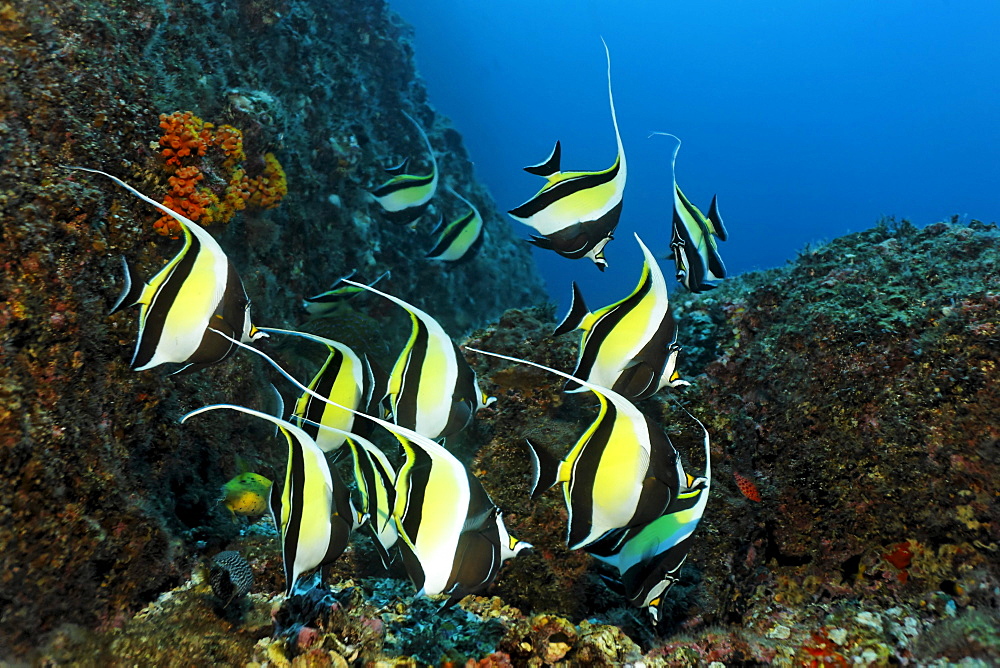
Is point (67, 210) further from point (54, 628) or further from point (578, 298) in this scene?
point (578, 298)

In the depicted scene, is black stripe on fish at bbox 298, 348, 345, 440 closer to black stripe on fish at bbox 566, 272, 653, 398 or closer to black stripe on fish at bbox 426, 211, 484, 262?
black stripe on fish at bbox 566, 272, 653, 398

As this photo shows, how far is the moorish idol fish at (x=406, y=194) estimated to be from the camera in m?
5.66

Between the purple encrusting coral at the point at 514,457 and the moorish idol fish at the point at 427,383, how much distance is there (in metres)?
1.01

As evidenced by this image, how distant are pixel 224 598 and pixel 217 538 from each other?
0.82 m

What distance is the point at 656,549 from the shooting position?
6.43 feet

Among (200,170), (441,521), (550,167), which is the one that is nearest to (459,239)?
(200,170)

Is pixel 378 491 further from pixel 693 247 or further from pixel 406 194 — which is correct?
pixel 406 194

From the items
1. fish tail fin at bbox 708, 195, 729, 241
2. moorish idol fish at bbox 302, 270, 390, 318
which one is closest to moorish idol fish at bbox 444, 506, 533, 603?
fish tail fin at bbox 708, 195, 729, 241

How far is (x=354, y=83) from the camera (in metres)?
10.8

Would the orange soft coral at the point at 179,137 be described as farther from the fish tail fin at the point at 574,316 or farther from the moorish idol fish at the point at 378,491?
the fish tail fin at the point at 574,316

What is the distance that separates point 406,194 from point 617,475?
4731mm

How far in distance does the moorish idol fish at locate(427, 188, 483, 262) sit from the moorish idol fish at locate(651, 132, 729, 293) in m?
3.06

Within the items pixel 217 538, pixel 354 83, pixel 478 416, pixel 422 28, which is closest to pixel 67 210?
pixel 217 538

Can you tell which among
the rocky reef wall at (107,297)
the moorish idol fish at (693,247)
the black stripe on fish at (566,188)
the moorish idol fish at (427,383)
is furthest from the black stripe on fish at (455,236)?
the moorish idol fish at (427,383)
